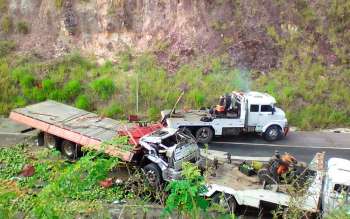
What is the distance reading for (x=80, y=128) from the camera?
59.2 ft

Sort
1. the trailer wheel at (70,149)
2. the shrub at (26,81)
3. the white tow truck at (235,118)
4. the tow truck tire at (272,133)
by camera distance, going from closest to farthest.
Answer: the trailer wheel at (70,149) < the white tow truck at (235,118) < the tow truck tire at (272,133) < the shrub at (26,81)

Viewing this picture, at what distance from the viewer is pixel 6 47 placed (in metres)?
26.0

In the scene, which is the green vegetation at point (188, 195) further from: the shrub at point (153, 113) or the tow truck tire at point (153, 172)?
the shrub at point (153, 113)

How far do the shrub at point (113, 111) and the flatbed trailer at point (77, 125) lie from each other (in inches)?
107

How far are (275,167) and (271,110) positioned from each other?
6146 mm

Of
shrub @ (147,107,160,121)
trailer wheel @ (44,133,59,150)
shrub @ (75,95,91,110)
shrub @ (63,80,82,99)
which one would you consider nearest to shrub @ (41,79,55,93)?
shrub @ (63,80,82,99)

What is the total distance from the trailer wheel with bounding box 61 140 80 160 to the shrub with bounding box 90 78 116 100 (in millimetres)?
5536

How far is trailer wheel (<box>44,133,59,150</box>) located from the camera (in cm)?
1850

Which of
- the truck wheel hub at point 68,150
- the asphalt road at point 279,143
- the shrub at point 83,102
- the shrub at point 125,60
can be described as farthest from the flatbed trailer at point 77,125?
the shrub at point 125,60

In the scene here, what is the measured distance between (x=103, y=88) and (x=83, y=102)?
118 centimetres

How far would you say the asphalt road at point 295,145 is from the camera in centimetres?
1948

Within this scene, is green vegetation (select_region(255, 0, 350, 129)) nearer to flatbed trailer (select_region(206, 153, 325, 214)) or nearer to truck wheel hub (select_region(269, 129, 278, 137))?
truck wheel hub (select_region(269, 129, 278, 137))

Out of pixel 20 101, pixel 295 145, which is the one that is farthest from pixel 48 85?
pixel 295 145

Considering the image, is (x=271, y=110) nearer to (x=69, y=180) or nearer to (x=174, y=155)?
(x=174, y=155)
